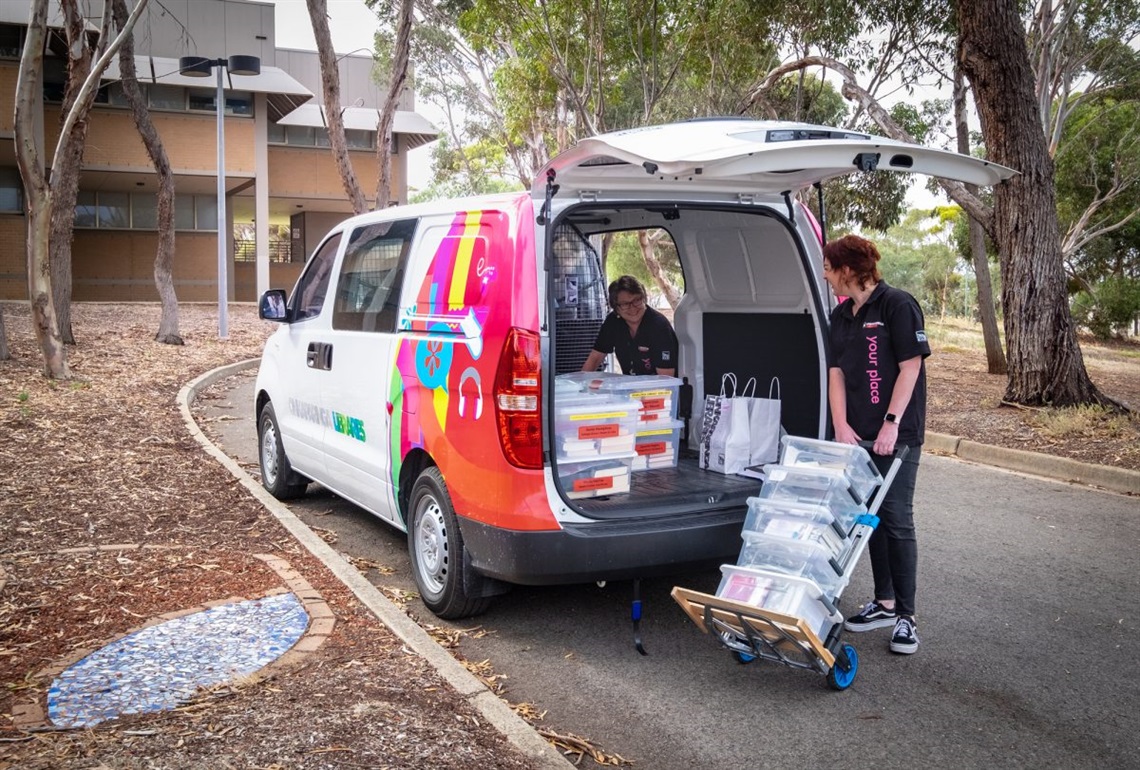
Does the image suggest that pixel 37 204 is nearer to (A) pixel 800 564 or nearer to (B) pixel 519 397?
(B) pixel 519 397

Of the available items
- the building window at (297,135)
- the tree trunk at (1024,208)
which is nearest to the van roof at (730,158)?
the tree trunk at (1024,208)

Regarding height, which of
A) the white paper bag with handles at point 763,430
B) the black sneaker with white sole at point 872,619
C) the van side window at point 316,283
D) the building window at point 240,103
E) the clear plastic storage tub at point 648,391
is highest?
the building window at point 240,103

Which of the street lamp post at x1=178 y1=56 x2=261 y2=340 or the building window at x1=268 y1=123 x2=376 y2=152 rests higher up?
the building window at x1=268 y1=123 x2=376 y2=152

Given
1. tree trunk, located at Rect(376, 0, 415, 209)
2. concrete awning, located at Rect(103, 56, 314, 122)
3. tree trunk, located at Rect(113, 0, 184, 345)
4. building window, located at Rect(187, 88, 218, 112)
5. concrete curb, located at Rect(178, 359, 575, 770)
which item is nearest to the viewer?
concrete curb, located at Rect(178, 359, 575, 770)

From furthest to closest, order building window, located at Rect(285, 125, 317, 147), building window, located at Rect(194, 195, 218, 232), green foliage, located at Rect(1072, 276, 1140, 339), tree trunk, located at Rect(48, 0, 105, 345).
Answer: building window, located at Rect(285, 125, 317, 147) < building window, located at Rect(194, 195, 218, 232) < green foliage, located at Rect(1072, 276, 1140, 339) < tree trunk, located at Rect(48, 0, 105, 345)

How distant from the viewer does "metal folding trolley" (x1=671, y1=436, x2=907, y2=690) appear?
426 centimetres

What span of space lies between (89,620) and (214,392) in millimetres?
9880

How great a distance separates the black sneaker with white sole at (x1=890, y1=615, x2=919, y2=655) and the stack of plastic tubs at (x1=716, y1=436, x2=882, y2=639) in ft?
1.89

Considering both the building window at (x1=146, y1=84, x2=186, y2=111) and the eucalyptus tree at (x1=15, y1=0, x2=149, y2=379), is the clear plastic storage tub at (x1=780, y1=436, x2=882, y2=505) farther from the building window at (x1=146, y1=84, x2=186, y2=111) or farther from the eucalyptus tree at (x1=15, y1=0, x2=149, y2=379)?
the building window at (x1=146, y1=84, x2=186, y2=111)

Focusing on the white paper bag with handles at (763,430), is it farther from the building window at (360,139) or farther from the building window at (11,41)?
the building window at (360,139)

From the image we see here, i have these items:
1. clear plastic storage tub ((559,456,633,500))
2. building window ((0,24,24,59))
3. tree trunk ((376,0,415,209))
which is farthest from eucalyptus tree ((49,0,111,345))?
building window ((0,24,24,59))

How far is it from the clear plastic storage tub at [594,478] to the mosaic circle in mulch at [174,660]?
4.51ft

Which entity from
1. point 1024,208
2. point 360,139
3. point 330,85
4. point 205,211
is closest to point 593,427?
point 1024,208

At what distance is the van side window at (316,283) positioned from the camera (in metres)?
6.89
